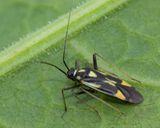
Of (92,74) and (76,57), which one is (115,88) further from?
(76,57)

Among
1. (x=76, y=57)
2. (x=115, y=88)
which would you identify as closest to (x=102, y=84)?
(x=115, y=88)

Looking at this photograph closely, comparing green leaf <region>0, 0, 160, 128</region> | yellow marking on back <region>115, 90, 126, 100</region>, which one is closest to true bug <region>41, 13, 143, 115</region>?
yellow marking on back <region>115, 90, 126, 100</region>

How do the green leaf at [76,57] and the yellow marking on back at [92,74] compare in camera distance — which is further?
the yellow marking on back at [92,74]

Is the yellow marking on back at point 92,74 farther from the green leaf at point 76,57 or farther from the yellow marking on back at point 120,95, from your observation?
the yellow marking on back at point 120,95

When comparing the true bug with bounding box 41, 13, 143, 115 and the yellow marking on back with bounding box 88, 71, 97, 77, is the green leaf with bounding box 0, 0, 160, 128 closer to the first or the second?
the true bug with bounding box 41, 13, 143, 115

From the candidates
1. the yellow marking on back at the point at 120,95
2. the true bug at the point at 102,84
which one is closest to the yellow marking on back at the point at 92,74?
the true bug at the point at 102,84

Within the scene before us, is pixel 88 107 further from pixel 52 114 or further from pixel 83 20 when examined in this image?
pixel 83 20
